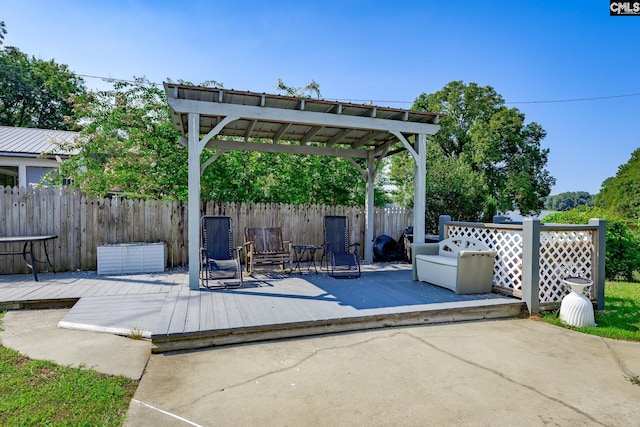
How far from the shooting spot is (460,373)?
3.00 m

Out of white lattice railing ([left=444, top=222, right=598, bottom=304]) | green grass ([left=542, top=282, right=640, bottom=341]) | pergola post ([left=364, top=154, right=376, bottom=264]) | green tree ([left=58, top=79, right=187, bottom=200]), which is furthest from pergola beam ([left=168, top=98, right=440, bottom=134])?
green tree ([left=58, top=79, right=187, bottom=200])

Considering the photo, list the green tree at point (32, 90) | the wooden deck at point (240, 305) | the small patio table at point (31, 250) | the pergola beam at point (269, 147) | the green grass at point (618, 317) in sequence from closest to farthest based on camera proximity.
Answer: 1. the wooden deck at point (240, 305)
2. the green grass at point (618, 317)
3. the small patio table at point (31, 250)
4. the pergola beam at point (269, 147)
5. the green tree at point (32, 90)

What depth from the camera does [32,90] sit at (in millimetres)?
20953

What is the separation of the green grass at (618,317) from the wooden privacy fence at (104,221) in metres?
5.33

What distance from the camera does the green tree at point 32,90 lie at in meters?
20.5

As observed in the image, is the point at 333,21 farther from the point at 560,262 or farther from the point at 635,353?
the point at 635,353

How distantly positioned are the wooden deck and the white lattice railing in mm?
467

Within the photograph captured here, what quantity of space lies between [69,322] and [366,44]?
10569 mm

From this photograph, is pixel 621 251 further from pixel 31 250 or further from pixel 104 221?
pixel 31 250

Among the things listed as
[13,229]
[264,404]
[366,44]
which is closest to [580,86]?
[366,44]

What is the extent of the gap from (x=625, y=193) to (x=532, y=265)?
32360 mm

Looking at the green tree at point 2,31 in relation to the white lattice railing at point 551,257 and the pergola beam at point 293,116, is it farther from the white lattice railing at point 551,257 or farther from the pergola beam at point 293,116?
the white lattice railing at point 551,257

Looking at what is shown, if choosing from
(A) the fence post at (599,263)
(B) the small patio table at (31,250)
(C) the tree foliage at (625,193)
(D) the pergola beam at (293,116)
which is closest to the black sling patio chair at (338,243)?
(D) the pergola beam at (293,116)

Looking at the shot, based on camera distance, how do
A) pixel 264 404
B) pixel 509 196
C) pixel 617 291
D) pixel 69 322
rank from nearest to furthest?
pixel 264 404 → pixel 69 322 → pixel 617 291 → pixel 509 196
